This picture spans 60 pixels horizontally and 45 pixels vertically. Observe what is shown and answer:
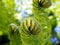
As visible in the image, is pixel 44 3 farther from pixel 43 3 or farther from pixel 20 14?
pixel 20 14

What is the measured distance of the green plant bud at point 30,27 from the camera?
39cm

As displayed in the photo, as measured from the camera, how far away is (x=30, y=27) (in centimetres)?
39

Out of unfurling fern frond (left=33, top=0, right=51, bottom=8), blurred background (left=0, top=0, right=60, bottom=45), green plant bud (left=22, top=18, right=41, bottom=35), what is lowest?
blurred background (left=0, top=0, right=60, bottom=45)

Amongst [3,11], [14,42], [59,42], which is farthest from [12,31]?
[59,42]

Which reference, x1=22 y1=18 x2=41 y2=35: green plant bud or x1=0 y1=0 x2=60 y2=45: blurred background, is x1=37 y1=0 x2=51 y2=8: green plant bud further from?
x1=0 y1=0 x2=60 y2=45: blurred background

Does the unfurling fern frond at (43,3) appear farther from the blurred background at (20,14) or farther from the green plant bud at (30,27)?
the blurred background at (20,14)

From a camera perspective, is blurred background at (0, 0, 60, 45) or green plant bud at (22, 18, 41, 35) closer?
green plant bud at (22, 18, 41, 35)

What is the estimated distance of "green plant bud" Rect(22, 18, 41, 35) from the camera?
390mm

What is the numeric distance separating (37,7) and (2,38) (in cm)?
64

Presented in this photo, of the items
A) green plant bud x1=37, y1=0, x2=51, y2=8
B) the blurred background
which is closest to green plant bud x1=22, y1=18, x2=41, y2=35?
green plant bud x1=37, y1=0, x2=51, y2=8

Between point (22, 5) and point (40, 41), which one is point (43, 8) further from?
point (22, 5)

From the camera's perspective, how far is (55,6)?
973 millimetres

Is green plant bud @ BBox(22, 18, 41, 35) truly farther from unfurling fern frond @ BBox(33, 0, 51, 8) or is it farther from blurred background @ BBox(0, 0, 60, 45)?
blurred background @ BBox(0, 0, 60, 45)

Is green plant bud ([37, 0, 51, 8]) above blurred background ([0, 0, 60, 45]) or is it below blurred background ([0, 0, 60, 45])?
above
